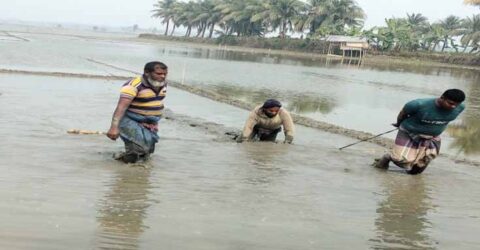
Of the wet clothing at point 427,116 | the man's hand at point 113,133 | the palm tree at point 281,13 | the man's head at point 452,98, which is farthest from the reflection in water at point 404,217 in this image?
the palm tree at point 281,13

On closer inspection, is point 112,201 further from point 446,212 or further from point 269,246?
point 446,212

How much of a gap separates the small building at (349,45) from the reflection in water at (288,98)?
45340mm

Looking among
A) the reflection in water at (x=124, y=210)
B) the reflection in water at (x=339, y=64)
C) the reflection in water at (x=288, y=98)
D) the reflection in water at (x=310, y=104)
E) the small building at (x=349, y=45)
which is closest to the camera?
the reflection in water at (x=124, y=210)

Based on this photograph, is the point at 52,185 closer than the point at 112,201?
No

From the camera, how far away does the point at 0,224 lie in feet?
12.6

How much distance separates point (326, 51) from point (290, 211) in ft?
220

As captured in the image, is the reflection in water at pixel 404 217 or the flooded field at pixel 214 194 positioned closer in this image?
the flooded field at pixel 214 194

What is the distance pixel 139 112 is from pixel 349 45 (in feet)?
197

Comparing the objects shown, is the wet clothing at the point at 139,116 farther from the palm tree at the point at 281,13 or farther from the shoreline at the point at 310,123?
the palm tree at the point at 281,13

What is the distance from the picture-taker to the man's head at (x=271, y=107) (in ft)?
26.5

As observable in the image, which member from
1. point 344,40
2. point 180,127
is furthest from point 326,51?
point 180,127

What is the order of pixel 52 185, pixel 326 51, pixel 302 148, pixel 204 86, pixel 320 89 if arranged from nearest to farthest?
1. pixel 52 185
2. pixel 302 148
3. pixel 204 86
4. pixel 320 89
5. pixel 326 51

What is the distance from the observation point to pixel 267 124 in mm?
8539

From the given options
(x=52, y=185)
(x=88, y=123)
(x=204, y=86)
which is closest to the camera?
(x=52, y=185)
